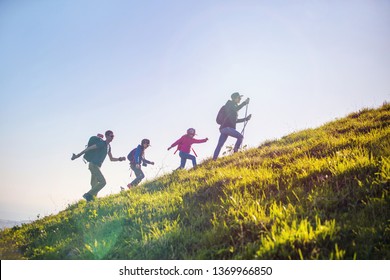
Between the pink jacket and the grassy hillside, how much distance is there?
5620 millimetres

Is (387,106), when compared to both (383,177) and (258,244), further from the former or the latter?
(258,244)

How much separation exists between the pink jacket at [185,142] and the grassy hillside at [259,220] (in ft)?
18.4

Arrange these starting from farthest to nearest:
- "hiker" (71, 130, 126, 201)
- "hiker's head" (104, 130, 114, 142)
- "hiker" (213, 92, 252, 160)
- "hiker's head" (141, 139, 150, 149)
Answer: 1. "hiker's head" (141, 139, 150, 149)
2. "hiker" (213, 92, 252, 160)
3. "hiker's head" (104, 130, 114, 142)
4. "hiker" (71, 130, 126, 201)

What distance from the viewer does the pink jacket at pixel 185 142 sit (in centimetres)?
1213

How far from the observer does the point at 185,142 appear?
12.2m

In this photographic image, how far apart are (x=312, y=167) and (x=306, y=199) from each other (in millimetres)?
1299

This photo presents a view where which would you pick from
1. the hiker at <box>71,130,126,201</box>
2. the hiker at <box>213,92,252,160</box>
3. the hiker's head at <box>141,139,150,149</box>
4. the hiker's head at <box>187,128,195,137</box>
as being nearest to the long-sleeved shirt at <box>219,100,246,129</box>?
the hiker at <box>213,92,252,160</box>

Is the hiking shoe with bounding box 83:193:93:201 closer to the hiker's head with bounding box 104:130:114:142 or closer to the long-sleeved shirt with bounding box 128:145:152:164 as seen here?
the hiker's head with bounding box 104:130:114:142

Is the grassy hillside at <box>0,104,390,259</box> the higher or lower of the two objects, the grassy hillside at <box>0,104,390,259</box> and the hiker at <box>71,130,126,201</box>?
the lower

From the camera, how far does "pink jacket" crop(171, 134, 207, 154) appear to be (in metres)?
12.1

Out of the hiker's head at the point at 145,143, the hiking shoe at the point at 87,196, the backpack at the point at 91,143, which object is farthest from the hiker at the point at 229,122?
the hiking shoe at the point at 87,196
